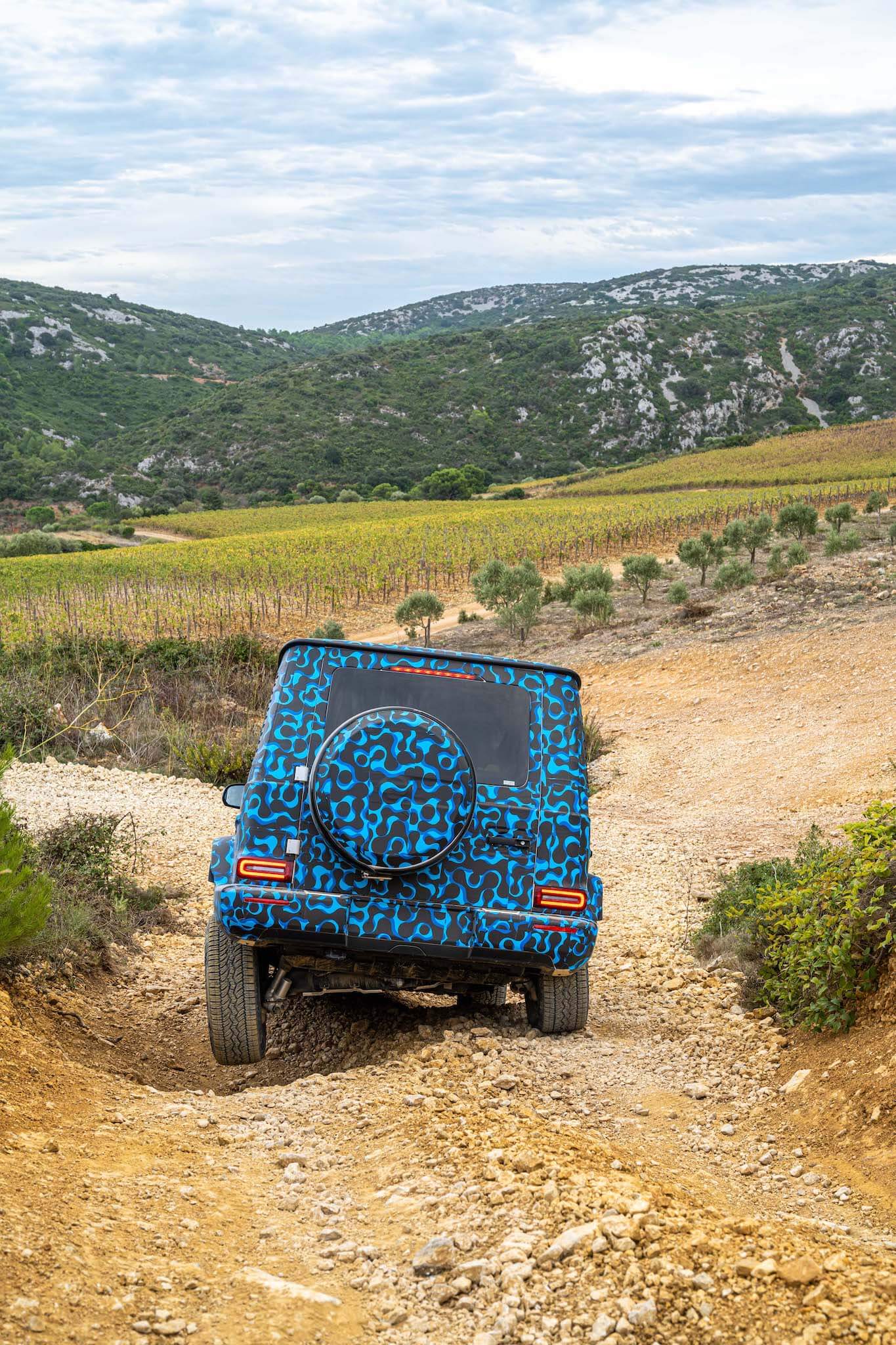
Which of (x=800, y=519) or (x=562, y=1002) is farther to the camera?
(x=800, y=519)

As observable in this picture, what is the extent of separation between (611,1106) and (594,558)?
4516 cm

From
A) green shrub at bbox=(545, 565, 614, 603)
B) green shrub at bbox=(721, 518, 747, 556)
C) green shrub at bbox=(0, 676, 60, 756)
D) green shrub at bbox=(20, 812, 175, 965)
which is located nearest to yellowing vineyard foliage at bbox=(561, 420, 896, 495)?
green shrub at bbox=(721, 518, 747, 556)

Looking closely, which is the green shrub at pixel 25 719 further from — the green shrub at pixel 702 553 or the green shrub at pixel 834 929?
the green shrub at pixel 702 553

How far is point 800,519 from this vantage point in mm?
41094

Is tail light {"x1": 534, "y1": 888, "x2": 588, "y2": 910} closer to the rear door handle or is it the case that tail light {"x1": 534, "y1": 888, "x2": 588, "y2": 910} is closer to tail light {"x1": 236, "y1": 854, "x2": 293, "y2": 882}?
the rear door handle

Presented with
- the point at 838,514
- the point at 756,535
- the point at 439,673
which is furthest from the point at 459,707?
the point at 838,514

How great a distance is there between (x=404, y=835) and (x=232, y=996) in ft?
4.19

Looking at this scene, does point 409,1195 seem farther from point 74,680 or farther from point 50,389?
point 50,389

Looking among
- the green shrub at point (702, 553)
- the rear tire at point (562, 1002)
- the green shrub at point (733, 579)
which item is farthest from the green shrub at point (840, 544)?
the rear tire at point (562, 1002)

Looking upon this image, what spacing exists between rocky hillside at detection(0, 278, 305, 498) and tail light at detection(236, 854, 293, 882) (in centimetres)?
9139

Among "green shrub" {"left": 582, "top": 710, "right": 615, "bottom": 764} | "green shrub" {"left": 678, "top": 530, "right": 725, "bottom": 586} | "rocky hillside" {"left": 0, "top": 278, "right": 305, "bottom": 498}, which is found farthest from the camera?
"rocky hillside" {"left": 0, "top": 278, "right": 305, "bottom": 498}

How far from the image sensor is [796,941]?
6.34 metres

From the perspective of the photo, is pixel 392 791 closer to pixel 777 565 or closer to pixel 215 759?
pixel 215 759

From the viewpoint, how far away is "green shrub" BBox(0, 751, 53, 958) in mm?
5574
